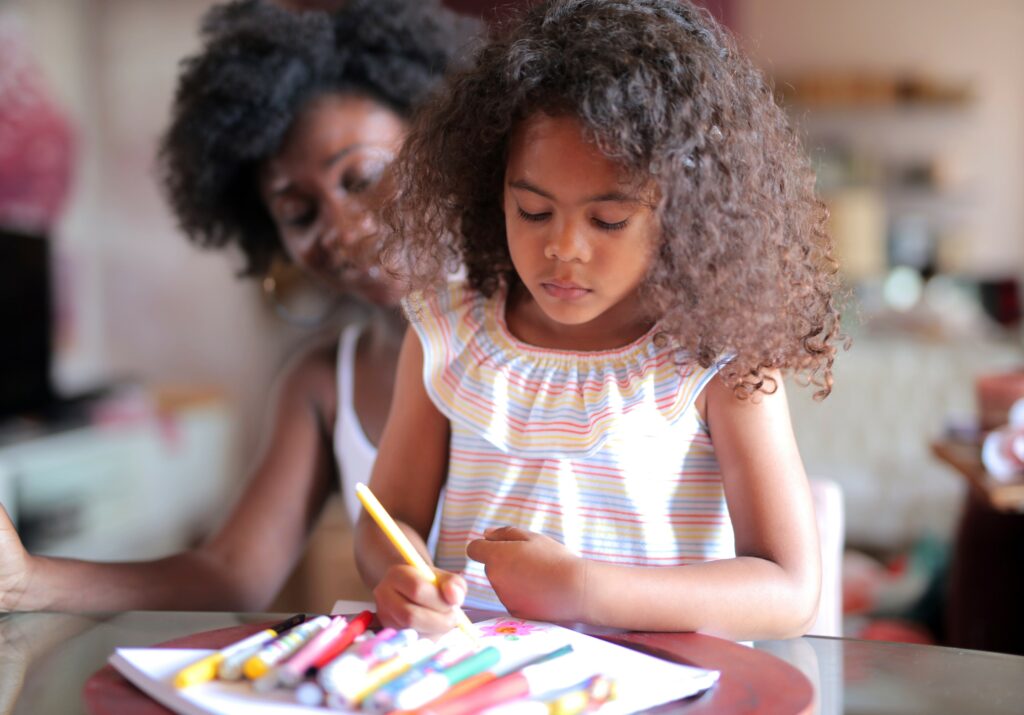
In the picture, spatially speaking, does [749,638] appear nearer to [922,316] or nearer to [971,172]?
[922,316]

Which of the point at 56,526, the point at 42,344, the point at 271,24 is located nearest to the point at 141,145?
the point at 42,344

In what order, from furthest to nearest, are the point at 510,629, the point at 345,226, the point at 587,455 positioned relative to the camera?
the point at 345,226, the point at 587,455, the point at 510,629

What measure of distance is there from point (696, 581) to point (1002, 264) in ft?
16.9

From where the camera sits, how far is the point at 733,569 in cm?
67

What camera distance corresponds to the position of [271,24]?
1.17 meters

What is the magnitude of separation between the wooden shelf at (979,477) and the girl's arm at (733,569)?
71cm

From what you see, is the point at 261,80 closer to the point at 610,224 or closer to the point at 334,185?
the point at 334,185

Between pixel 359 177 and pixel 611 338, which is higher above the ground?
pixel 359 177

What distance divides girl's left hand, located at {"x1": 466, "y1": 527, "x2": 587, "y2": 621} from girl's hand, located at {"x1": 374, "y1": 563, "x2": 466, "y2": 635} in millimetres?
37

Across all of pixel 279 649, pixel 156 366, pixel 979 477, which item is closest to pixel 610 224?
pixel 279 649

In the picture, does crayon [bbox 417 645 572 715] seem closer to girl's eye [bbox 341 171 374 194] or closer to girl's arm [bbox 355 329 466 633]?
girl's arm [bbox 355 329 466 633]

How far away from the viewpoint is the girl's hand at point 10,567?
787 millimetres

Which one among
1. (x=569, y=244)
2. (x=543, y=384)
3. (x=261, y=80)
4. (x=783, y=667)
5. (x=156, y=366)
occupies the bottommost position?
(x=156, y=366)

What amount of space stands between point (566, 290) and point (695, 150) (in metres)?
0.12
